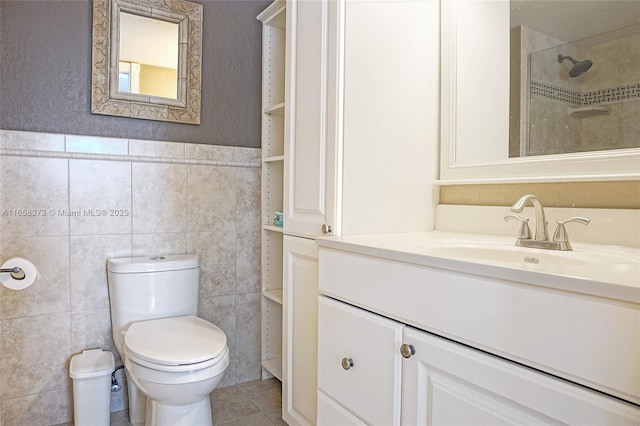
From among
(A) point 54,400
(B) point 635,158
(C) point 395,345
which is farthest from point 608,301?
(A) point 54,400

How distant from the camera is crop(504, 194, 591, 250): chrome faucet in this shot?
3.72 feet

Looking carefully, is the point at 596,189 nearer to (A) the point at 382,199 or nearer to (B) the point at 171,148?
(A) the point at 382,199

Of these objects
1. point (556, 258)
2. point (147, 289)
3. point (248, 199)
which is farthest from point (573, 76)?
point (147, 289)

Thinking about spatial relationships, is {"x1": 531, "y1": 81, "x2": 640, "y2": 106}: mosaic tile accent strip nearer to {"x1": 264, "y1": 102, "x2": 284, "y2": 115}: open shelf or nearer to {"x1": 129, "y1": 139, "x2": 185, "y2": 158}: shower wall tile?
{"x1": 264, "y1": 102, "x2": 284, "y2": 115}: open shelf

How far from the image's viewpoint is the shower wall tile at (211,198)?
2.03 metres

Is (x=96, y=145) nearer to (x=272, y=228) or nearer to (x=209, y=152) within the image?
(x=209, y=152)

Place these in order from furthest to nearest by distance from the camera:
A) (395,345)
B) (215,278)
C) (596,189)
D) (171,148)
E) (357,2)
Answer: (215,278) < (171,148) < (357,2) < (596,189) < (395,345)

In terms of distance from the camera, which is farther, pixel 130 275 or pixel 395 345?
pixel 130 275

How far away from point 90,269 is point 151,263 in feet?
0.96

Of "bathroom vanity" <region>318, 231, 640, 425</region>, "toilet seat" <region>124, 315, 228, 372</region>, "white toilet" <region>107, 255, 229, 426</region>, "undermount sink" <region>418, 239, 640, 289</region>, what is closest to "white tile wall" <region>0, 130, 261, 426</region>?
"white toilet" <region>107, 255, 229, 426</region>

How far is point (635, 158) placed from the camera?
112 cm

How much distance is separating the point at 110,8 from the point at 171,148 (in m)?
0.64

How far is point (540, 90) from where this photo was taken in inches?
54.5

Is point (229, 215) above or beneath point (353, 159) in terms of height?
beneath
